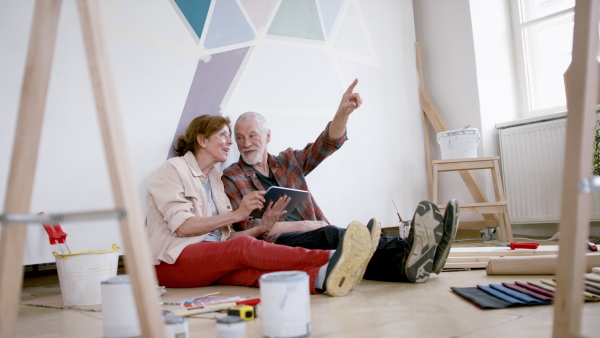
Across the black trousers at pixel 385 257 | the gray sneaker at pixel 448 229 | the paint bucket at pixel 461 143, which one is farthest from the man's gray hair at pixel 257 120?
the paint bucket at pixel 461 143

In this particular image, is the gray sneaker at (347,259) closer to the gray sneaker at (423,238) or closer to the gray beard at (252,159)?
the gray sneaker at (423,238)

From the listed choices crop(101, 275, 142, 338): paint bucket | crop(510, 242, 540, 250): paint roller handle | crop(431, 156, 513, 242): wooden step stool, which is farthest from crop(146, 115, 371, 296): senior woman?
crop(431, 156, 513, 242): wooden step stool

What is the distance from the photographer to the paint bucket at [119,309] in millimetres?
1137

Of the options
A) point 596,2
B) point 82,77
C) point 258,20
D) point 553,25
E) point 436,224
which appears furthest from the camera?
point 553,25

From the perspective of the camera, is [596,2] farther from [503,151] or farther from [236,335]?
[503,151]

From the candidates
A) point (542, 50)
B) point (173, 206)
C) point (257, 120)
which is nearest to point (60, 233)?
point (173, 206)

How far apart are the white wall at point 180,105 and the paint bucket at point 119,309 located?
134 centimetres

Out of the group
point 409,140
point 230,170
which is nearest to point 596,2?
point 230,170

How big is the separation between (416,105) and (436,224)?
8.98 feet

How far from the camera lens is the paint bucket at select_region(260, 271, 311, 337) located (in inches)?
41.1

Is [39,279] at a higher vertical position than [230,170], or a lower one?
lower

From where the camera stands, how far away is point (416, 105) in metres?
4.45

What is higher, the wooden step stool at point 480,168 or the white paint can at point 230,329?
the wooden step stool at point 480,168

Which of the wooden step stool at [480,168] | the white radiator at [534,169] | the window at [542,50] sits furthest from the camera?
the window at [542,50]
